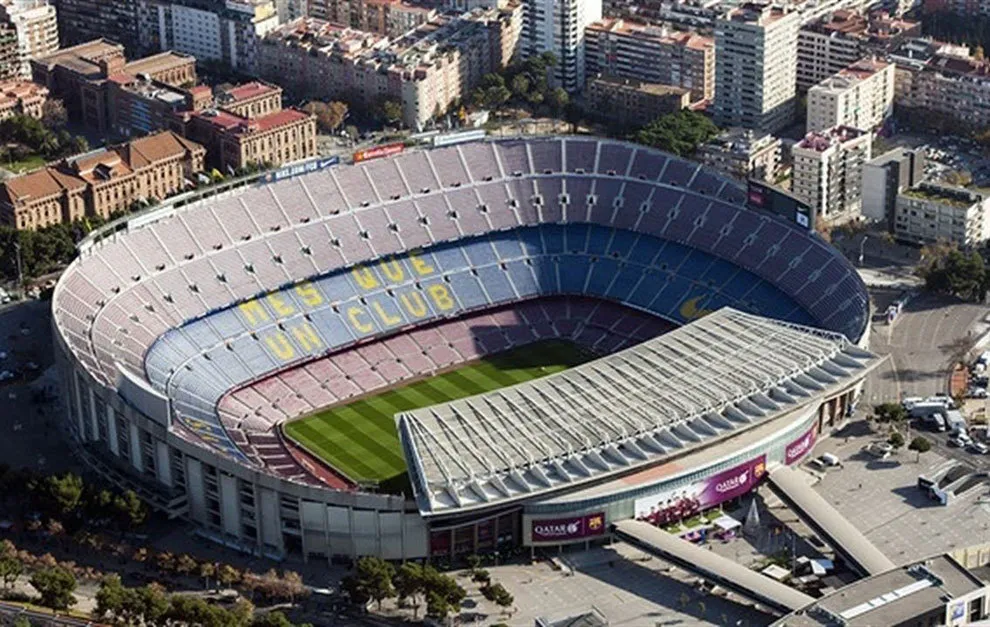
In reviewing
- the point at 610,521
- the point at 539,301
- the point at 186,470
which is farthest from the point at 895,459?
the point at 186,470

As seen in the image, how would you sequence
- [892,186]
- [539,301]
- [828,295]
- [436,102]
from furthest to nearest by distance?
[436,102]
[892,186]
[539,301]
[828,295]

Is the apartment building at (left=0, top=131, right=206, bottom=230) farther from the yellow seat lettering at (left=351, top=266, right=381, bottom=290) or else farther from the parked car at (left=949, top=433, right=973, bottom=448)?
the parked car at (left=949, top=433, right=973, bottom=448)

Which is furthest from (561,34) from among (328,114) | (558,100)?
(328,114)

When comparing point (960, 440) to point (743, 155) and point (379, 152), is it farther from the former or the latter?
point (379, 152)

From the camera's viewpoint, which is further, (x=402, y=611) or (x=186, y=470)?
(x=186, y=470)

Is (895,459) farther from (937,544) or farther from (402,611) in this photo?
(402,611)
